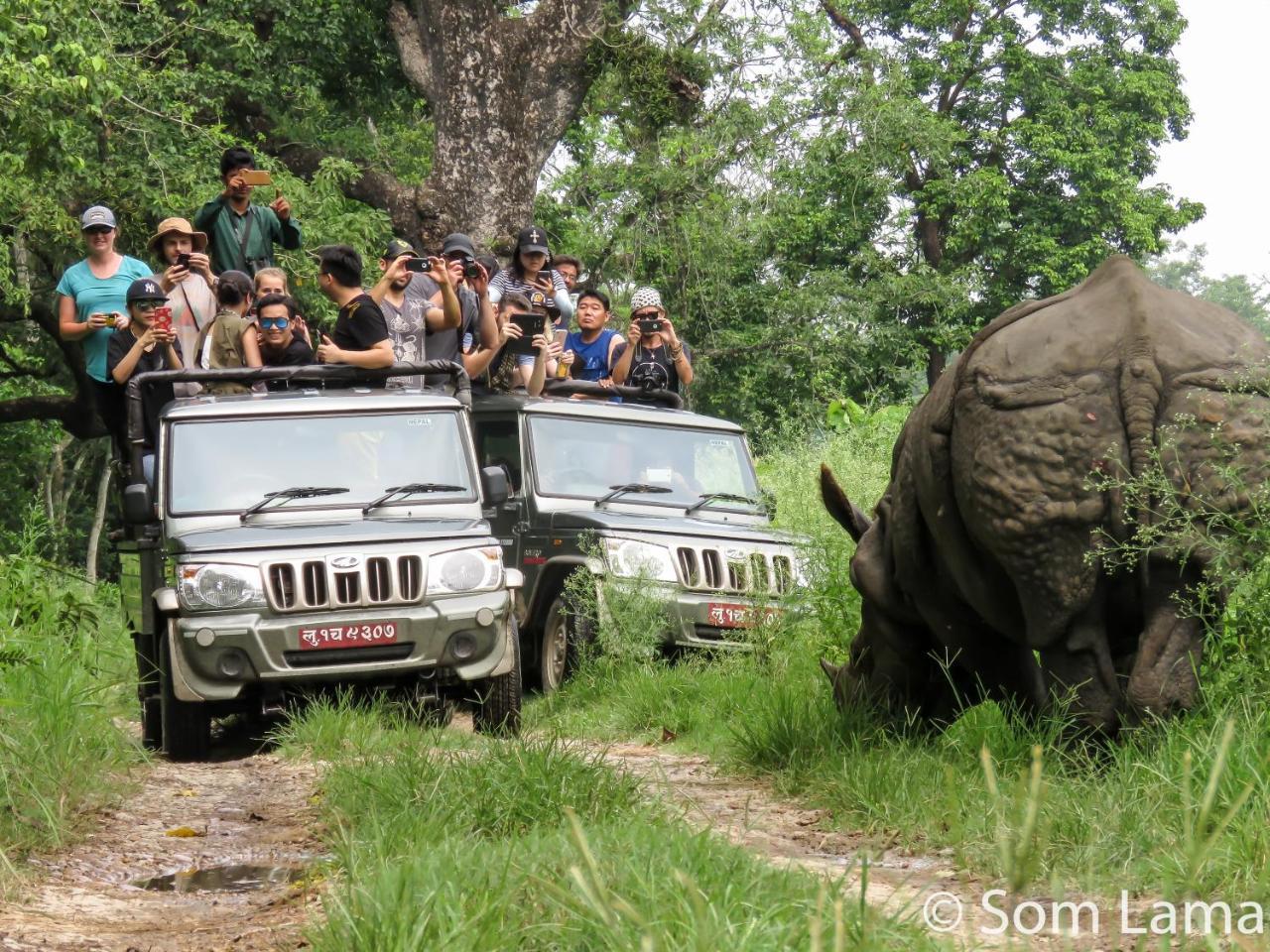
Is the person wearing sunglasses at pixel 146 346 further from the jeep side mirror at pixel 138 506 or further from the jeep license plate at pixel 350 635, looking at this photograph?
the jeep license plate at pixel 350 635

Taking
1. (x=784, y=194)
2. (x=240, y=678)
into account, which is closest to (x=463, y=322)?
(x=240, y=678)

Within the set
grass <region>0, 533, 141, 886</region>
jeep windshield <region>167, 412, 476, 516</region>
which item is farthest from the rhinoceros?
jeep windshield <region>167, 412, 476, 516</region>

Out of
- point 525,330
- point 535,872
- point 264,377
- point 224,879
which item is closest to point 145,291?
point 264,377

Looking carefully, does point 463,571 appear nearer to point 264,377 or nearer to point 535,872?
point 264,377

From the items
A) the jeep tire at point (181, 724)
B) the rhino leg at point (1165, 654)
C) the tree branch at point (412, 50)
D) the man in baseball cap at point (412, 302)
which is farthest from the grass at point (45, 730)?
the tree branch at point (412, 50)

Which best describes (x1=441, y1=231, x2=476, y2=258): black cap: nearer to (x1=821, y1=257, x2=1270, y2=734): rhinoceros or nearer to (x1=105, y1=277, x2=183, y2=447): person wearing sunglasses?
(x1=105, y1=277, x2=183, y2=447): person wearing sunglasses

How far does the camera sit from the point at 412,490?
914cm

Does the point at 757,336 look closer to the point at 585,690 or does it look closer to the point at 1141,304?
the point at 585,690

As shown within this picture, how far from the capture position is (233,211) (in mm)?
11188

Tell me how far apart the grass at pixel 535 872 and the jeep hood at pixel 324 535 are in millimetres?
2590

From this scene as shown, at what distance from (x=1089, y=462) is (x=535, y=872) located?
230 centimetres

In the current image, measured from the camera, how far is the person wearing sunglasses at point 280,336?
1016cm

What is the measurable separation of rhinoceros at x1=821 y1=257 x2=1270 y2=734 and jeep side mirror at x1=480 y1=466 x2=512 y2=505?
4.00 metres

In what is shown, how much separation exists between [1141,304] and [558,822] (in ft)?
7.85
